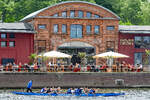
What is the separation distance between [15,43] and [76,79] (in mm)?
12730

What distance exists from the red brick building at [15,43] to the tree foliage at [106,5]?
2496 centimetres

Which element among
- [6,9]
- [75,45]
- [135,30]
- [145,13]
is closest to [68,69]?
[75,45]

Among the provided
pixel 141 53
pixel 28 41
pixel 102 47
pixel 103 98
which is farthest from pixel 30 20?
pixel 103 98

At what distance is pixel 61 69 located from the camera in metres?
66.2

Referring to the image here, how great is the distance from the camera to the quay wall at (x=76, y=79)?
2522 inches

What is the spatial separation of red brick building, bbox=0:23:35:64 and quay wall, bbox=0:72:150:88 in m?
10.2

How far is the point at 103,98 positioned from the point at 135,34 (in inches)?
917

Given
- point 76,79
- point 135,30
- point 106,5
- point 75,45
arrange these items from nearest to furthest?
point 76,79, point 75,45, point 135,30, point 106,5

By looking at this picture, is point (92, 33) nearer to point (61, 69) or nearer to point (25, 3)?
point (61, 69)

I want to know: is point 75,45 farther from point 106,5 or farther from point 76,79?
→ point 106,5

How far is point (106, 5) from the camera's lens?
4537 inches

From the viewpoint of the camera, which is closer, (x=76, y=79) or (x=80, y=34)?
(x=76, y=79)

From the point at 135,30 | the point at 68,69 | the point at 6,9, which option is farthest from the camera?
the point at 6,9

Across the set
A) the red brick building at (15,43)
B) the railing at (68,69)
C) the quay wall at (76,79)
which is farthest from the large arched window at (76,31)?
the quay wall at (76,79)
